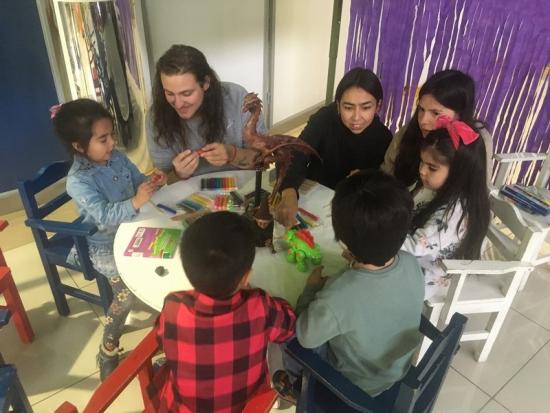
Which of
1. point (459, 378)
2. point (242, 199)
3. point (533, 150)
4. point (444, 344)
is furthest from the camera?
point (533, 150)

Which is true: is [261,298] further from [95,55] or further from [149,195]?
[95,55]

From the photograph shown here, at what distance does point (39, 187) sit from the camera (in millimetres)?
1675

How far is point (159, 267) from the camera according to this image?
4.17 feet

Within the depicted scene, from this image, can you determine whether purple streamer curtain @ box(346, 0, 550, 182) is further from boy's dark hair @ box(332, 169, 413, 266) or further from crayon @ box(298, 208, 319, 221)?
boy's dark hair @ box(332, 169, 413, 266)

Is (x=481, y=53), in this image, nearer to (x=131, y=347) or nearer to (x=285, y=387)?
(x=285, y=387)

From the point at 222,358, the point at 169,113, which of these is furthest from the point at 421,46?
the point at 222,358

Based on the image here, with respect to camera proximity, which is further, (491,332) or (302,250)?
(491,332)

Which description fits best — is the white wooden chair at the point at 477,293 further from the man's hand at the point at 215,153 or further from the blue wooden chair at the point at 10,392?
the blue wooden chair at the point at 10,392

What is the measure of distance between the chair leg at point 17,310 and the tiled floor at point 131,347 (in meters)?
0.05

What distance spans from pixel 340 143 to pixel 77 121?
→ 42.1 inches

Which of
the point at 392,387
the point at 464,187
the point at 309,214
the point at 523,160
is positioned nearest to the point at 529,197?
the point at 523,160

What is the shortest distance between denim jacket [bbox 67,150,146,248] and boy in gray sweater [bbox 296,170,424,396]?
77 cm

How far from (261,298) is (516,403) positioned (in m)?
1.31

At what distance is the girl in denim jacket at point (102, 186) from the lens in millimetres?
1503
